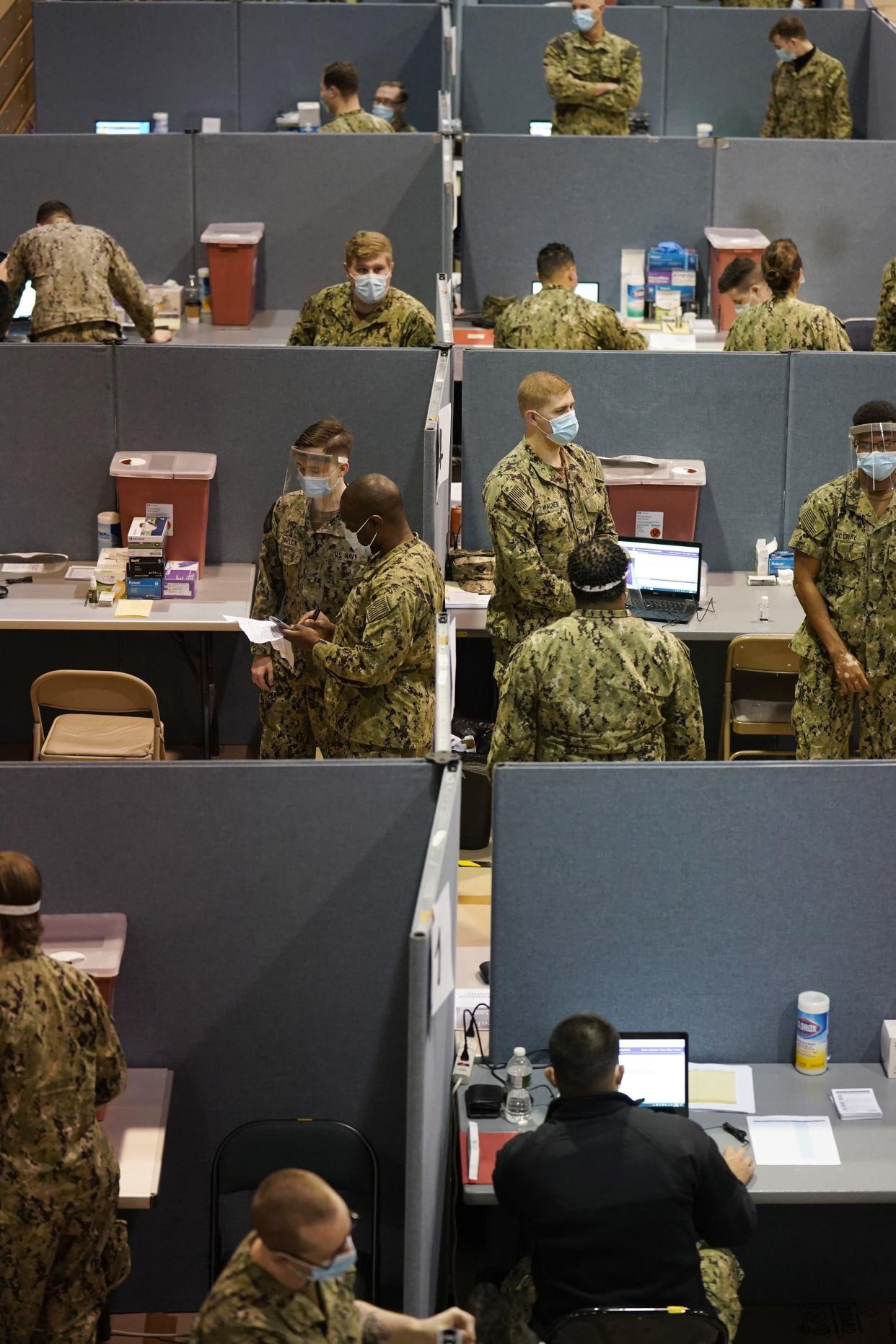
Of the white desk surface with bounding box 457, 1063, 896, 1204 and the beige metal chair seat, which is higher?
the beige metal chair seat

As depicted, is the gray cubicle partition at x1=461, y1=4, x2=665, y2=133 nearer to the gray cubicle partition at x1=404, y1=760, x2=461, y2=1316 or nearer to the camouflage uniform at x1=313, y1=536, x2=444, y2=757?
the camouflage uniform at x1=313, y1=536, x2=444, y2=757

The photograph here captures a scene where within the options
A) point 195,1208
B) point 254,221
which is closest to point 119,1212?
point 195,1208

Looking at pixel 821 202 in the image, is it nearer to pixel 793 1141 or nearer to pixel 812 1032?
pixel 812 1032

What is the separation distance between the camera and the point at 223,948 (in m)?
3.50

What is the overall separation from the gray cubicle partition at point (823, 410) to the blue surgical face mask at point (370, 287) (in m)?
1.50

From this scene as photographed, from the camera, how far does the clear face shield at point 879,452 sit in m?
4.69

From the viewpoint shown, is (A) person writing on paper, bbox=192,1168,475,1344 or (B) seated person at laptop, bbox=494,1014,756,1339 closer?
(A) person writing on paper, bbox=192,1168,475,1344

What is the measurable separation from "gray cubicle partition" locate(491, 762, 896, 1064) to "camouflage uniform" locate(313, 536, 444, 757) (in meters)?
0.89

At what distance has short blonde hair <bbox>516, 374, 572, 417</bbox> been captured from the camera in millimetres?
4953

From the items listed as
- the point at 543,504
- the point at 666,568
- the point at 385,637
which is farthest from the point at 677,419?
the point at 385,637

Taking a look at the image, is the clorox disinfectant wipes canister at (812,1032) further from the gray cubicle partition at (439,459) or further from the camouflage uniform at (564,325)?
the camouflage uniform at (564,325)

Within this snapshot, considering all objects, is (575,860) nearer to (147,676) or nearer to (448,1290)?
(448,1290)

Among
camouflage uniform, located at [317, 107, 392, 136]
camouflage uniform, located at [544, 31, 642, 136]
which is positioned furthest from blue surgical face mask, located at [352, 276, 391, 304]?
camouflage uniform, located at [544, 31, 642, 136]

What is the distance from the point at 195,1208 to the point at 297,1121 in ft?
1.22
